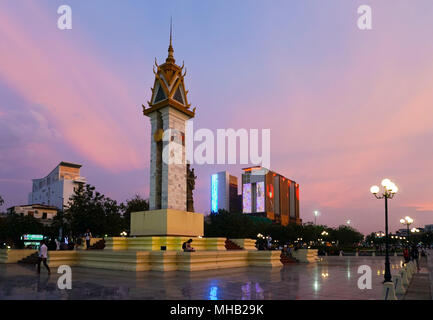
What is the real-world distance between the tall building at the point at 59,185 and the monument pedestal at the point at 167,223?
82.5 metres

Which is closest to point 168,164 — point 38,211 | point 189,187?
point 189,187

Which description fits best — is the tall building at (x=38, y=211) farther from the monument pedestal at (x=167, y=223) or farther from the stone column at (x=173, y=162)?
the stone column at (x=173, y=162)

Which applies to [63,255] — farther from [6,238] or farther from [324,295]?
[6,238]

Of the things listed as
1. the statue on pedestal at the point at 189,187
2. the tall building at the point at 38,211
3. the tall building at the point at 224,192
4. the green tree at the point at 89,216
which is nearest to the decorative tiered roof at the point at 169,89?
the statue on pedestal at the point at 189,187

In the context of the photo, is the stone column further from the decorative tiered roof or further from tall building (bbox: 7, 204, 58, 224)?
tall building (bbox: 7, 204, 58, 224)

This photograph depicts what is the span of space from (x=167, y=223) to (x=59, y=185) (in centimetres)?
9228

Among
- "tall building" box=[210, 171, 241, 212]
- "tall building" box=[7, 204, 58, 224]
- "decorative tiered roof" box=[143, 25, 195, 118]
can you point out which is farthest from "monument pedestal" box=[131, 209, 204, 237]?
"tall building" box=[210, 171, 241, 212]

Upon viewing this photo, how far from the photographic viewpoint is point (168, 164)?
87.2 ft

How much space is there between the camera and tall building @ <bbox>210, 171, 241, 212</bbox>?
588ft

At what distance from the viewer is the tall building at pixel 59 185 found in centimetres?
10419

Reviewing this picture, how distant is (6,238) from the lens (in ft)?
178

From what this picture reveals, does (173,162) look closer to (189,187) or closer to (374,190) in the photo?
(189,187)

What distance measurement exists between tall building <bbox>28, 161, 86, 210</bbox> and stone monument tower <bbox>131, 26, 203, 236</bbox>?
8242 cm
